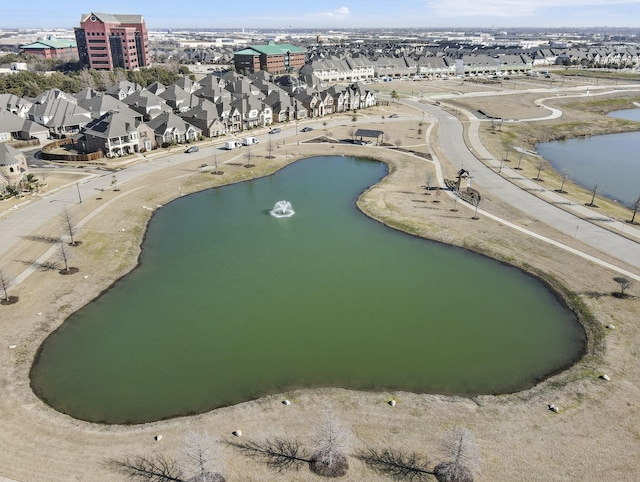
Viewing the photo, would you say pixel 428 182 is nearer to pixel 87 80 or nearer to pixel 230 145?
pixel 230 145

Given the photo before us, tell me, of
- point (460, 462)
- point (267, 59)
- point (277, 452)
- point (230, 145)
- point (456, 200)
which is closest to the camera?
point (460, 462)

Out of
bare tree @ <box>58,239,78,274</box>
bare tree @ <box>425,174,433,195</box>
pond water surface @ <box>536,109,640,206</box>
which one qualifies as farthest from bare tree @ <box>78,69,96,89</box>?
pond water surface @ <box>536,109,640,206</box>

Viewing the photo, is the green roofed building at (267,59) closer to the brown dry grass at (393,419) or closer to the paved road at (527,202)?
the paved road at (527,202)

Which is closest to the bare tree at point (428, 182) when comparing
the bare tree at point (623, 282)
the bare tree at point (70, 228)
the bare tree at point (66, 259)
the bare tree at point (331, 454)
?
the bare tree at point (623, 282)

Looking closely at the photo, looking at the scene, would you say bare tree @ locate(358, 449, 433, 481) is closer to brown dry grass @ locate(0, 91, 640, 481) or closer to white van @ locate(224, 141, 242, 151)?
brown dry grass @ locate(0, 91, 640, 481)

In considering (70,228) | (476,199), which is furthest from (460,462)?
(476,199)

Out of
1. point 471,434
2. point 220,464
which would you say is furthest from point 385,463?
point 220,464

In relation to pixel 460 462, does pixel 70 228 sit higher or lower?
higher
